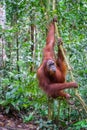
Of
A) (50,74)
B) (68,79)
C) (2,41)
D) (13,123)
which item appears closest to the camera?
(50,74)

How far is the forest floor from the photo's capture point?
4.95 metres

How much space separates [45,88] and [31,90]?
362mm

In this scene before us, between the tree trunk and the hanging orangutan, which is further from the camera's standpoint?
the tree trunk

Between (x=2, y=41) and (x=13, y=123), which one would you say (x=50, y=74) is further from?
(x=2, y=41)

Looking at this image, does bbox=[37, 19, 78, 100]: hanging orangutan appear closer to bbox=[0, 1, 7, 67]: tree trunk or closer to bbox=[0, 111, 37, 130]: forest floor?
bbox=[0, 111, 37, 130]: forest floor

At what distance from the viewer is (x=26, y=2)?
5.30 meters

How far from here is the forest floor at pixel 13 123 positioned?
16.2ft

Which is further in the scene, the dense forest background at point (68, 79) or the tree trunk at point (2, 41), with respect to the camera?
the tree trunk at point (2, 41)

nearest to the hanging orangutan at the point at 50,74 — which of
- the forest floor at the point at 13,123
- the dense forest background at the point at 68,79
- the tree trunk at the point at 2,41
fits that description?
the dense forest background at the point at 68,79

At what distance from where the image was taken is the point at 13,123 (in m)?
5.12

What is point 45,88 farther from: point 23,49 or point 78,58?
point 23,49

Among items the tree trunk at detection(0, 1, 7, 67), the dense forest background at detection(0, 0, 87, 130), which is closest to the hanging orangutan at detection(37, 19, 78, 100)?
the dense forest background at detection(0, 0, 87, 130)

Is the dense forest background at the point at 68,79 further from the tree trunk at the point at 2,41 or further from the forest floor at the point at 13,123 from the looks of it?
the tree trunk at the point at 2,41

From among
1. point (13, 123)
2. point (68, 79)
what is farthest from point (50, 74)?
point (13, 123)
